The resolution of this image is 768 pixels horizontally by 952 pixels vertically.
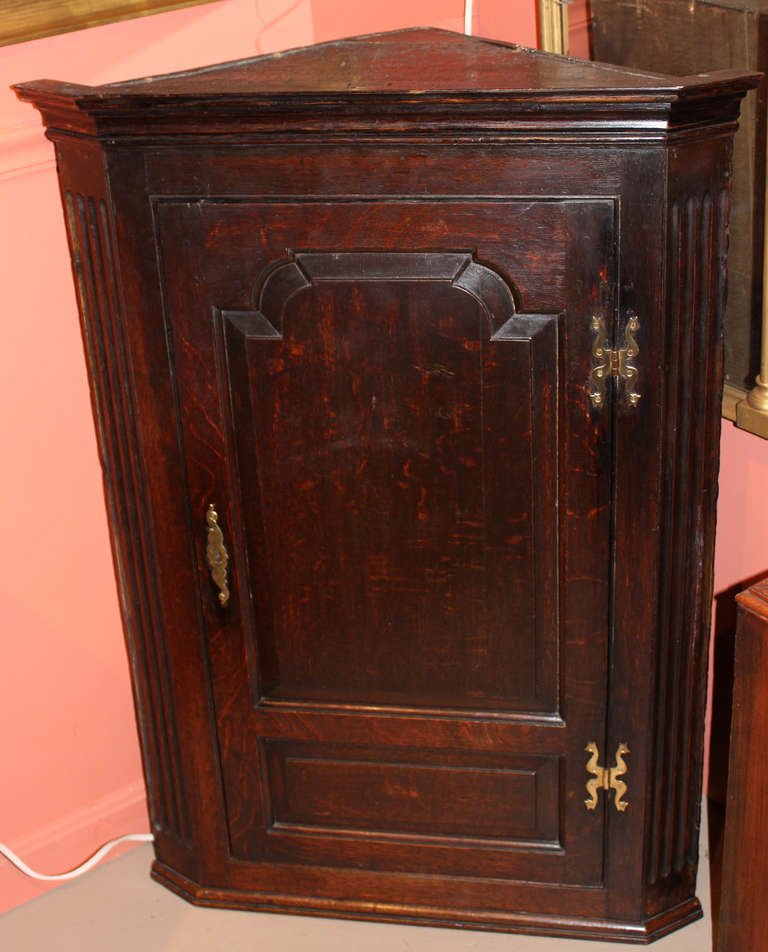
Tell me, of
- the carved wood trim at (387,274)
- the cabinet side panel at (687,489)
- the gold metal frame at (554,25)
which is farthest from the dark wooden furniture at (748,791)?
the gold metal frame at (554,25)

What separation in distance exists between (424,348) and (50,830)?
1.18m

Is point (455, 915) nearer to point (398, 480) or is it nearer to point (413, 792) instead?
point (413, 792)

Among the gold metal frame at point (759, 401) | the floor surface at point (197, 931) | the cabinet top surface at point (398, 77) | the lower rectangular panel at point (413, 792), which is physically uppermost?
the cabinet top surface at point (398, 77)

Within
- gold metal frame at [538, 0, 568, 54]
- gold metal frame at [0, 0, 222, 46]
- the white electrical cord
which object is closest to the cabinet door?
the white electrical cord

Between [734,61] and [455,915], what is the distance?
55.8 inches

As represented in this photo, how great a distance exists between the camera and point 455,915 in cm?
206

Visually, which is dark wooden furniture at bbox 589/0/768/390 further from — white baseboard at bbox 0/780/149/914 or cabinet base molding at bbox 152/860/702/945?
white baseboard at bbox 0/780/149/914

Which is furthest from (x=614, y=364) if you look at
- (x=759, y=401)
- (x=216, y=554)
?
(x=216, y=554)

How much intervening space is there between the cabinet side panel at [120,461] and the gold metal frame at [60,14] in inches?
7.8

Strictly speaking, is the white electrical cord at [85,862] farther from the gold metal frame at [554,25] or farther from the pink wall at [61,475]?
the gold metal frame at [554,25]

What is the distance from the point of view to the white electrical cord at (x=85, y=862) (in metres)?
2.17

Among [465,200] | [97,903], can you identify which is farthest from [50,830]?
[465,200]

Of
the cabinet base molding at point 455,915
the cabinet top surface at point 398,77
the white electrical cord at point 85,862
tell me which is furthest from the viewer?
the white electrical cord at point 85,862

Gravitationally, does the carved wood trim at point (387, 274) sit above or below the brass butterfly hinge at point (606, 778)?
above
